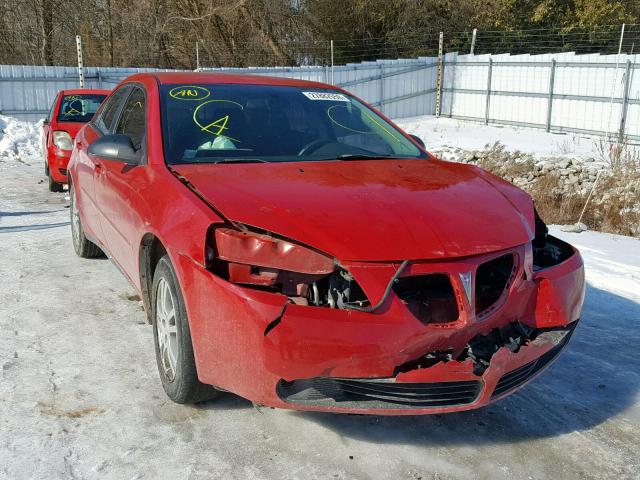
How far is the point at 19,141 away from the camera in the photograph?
15.1 metres

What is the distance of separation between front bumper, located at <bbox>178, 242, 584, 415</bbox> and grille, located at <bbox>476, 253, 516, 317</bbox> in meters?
0.04

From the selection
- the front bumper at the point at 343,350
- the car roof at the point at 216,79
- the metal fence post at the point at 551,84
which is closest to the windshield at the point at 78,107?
the car roof at the point at 216,79

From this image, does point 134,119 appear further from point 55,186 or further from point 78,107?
point 78,107

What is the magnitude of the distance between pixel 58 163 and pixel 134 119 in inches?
217

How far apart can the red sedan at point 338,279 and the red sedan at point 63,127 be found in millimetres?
6036

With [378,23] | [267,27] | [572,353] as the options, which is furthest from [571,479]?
[378,23]

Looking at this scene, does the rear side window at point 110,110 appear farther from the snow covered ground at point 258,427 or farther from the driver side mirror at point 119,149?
the snow covered ground at point 258,427

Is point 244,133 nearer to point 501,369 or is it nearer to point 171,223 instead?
point 171,223

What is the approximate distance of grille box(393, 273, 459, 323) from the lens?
8.54ft

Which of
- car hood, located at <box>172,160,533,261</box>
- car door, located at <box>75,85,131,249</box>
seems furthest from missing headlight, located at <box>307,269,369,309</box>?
car door, located at <box>75,85,131,249</box>

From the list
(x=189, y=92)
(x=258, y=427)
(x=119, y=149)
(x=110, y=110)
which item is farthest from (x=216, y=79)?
(x=258, y=427)

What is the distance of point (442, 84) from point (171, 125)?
21.9 meters

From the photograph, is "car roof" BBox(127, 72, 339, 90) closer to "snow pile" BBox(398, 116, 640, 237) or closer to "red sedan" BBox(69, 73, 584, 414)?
"red sedan" BBox(69, 73, 584, 414)

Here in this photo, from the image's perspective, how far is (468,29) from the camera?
3053 cm
